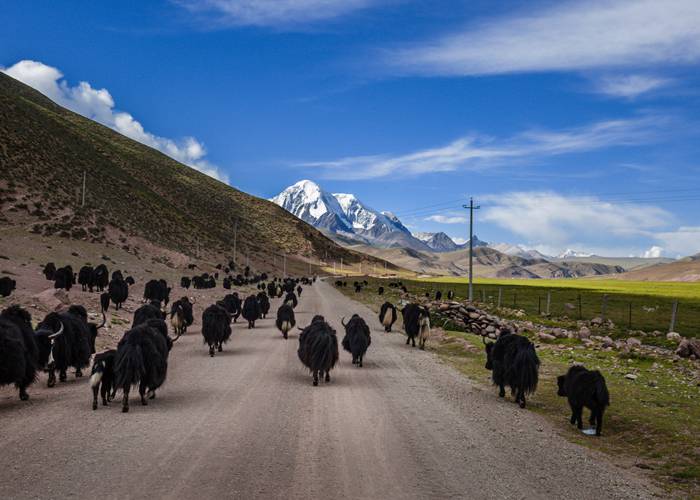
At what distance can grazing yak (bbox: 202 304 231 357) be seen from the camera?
17.6 metres

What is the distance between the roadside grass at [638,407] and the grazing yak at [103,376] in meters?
8.54

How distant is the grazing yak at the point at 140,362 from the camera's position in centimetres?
1019

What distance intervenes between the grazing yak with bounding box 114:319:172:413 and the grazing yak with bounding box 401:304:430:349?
12.0m

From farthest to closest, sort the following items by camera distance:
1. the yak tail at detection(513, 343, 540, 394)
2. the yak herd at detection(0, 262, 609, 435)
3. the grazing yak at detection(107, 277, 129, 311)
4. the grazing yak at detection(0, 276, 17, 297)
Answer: the grazing yak at detection(107, 277, 129, 311), the grazing yak at detection(0, 276, 17, 297), the yak tail at detection(513, 343, 540, 394), the yak herd at detection(0, 262, 609, 435)

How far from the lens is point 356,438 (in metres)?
8.80

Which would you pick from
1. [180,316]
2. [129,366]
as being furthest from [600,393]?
[180,316]

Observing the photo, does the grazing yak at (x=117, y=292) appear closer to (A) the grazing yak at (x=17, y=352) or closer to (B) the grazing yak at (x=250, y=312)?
(B) the grazing yak at (x=250, y=312)

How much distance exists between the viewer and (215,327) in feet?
58.1

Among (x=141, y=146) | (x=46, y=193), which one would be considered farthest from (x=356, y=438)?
(x=141, y=146)

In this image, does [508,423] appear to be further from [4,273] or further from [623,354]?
[4,273]

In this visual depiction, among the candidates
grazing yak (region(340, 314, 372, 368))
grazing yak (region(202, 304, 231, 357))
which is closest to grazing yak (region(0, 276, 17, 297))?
grazing yak (region(202, 304, 231, 357))

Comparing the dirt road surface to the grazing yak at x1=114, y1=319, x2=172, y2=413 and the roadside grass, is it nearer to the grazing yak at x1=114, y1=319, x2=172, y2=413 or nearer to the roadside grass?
the grazing yak at x1=114, y1=319, x2=172, y2=413

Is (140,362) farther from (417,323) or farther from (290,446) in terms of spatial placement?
(417,323)

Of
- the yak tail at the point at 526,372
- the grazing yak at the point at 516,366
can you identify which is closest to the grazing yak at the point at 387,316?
the grazing yak at the point at 516,366
